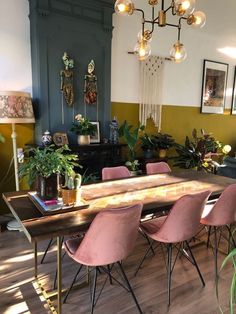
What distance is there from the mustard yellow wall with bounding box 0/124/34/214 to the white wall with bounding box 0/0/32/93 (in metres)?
0.53

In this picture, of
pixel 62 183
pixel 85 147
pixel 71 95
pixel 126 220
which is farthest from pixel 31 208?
pixel 71 95

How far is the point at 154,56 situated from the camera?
472cm

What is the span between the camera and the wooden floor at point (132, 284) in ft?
6.89

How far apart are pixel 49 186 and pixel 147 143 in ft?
9.19

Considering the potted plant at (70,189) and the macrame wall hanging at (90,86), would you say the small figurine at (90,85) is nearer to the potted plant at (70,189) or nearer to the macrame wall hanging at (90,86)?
the macrame wall hanging at (90,86)

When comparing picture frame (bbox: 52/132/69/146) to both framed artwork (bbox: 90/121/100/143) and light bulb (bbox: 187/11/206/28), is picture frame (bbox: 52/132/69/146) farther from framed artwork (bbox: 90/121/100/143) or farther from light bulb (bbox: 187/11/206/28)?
light bulb (bbox: 187/11/206/28)

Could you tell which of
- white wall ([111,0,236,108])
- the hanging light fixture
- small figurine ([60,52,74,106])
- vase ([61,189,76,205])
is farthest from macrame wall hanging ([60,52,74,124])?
vase ([61,189,76,205])

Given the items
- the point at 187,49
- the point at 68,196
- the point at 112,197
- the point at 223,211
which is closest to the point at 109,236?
the point at 68,196

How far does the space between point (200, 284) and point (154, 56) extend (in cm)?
371

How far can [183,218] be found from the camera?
2059 mm

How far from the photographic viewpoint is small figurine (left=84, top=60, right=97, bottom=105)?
3938 mm

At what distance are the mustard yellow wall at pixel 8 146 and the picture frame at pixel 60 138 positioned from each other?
1.19 ft

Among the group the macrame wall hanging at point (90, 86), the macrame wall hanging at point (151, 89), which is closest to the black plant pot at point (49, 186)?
the macrame wall hanging at point (90, 86)

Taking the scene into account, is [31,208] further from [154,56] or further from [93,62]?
[154,56]
